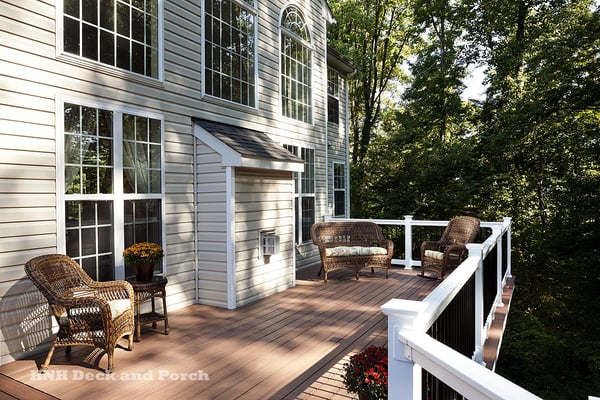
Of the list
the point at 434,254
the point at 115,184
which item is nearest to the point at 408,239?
the point at 434,254

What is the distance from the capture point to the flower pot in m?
3.96

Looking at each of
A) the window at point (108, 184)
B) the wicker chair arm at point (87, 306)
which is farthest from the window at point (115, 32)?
the wicker chair arm at point (87, 306)

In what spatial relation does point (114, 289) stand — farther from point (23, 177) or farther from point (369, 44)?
point (369, 44)

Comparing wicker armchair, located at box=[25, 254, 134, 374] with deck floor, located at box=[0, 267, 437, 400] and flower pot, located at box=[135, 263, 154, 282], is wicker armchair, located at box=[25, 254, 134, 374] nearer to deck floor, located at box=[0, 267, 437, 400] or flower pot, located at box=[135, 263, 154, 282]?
deck floor, located at box=[0, 267, 437, 400]

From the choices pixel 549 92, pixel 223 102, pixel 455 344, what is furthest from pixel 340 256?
pixel 549 92


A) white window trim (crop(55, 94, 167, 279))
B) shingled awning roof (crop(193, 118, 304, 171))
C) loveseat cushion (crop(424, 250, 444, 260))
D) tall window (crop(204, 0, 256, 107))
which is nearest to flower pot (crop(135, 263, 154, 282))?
white window trim (crop(55, 94, 167, 279))

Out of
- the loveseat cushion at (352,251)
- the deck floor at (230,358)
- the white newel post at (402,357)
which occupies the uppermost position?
the white newel post at (402,357)

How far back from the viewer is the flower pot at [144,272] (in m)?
3.96

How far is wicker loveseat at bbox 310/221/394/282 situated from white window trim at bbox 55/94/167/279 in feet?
9.23

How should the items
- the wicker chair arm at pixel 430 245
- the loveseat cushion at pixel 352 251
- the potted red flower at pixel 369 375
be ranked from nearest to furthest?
the potted red flower at pixel 369 375 → the loveseat cushion at pixel 352 251 → the wicker chair arm at pixel 430 245

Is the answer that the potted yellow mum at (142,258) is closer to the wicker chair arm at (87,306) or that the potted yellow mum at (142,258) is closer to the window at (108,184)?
the window at (108,184)

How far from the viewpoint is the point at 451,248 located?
20.4 ft

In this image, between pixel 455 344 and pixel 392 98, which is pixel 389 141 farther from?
pixel 455 344

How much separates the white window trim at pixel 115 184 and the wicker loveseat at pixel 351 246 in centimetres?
281
